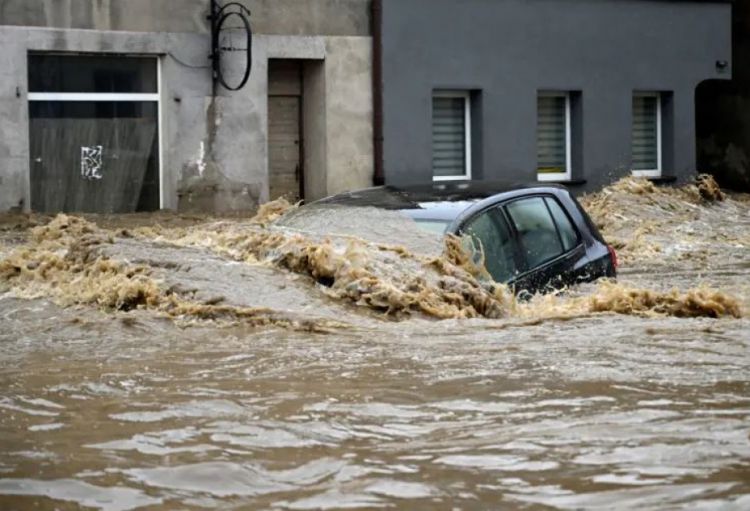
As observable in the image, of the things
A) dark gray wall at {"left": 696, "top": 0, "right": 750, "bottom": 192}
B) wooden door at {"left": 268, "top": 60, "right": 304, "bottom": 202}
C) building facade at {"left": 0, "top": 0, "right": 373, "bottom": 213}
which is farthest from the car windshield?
dark gray wall at {"left": 696, "top": 0, "right": 750, "bottom": 192}

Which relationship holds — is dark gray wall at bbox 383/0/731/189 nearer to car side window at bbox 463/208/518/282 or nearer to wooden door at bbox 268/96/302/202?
wooden door at bbox 268/96/302/202

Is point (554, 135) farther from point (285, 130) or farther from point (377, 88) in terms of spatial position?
point (285, 130)

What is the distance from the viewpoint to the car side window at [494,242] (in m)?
10.5

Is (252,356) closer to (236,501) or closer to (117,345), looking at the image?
(117,345)

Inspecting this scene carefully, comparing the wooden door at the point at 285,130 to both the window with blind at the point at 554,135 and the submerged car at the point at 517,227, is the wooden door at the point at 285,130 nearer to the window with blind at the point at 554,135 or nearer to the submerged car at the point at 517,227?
the window with blind at the point at 554,135

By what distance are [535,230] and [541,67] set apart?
14.2 meters

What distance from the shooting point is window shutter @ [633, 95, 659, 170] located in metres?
26.8

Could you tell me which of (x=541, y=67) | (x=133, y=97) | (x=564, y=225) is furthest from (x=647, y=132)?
(x=564, y=225)

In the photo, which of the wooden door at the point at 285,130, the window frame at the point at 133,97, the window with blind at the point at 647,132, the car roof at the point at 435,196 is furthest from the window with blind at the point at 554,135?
the car roof at the point at 435,196

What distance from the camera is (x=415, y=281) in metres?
10.7

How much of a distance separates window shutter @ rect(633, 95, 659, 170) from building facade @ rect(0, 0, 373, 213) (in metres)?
5.94

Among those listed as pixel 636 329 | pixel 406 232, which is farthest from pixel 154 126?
pixel 636 329

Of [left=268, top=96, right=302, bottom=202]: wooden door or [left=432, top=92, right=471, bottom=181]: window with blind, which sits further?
[left=432, top=92, right=471, bottom=181]: window with blind

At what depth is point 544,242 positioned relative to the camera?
36.2 ft
